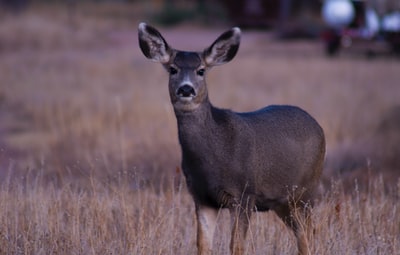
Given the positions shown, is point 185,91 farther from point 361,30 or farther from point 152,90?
point 361,30

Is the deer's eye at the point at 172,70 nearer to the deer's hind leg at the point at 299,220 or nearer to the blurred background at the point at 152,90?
the blurred background at the point at 152,90

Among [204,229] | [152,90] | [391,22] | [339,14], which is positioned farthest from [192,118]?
[339,14]

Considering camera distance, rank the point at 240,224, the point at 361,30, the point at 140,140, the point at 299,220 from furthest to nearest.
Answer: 1. the point at 361,30
2. the point at 140,140
3. the point at 299,220
4. the point at 240,224

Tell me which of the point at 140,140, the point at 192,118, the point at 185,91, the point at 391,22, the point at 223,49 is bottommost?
the point at 140,140

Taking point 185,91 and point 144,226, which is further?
point 144,226

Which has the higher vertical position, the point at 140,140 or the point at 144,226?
the point at 144,226

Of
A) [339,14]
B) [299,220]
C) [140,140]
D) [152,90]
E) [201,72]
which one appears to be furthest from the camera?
[339,14]

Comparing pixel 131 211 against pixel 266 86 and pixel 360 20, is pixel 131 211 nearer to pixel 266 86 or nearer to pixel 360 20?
pixel 266 86

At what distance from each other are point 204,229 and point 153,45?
162cm

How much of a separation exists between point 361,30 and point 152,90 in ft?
44.0

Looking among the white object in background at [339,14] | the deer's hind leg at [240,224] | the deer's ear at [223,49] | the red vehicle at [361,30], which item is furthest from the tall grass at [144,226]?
the white object in background at [339,14]

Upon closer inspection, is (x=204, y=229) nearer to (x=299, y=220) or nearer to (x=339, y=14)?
(x=299, y=220)

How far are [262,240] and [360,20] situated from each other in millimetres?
24973

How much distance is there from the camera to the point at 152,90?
1980cm
